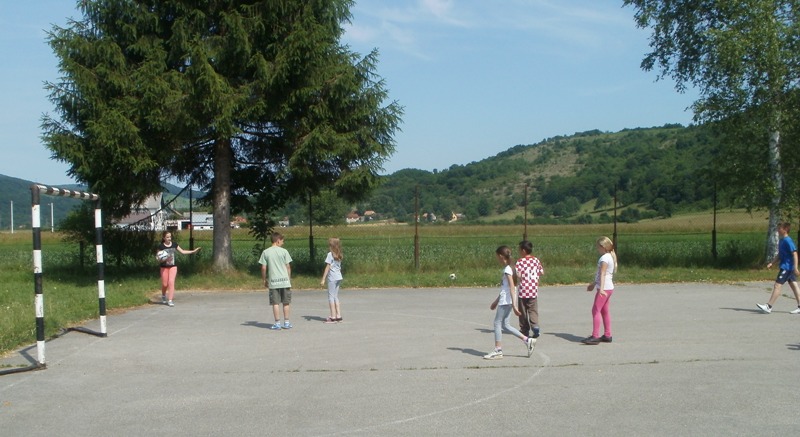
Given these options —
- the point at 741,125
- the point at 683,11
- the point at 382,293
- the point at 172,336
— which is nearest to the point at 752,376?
the point at 172,336

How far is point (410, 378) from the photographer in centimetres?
936

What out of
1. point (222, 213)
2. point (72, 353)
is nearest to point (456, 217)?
point (222, 213)

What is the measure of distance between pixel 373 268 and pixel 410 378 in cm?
1467

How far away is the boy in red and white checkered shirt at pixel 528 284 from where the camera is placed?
448 inches

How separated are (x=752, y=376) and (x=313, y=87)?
1369 centimetres

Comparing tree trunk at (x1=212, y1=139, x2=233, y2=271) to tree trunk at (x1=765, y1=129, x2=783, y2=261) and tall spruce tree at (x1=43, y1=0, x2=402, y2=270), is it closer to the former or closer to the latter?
tall spruce tree at (x1=43, y1=0, x2=402, y2=270)

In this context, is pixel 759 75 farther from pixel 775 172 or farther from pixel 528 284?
pixel 528 284

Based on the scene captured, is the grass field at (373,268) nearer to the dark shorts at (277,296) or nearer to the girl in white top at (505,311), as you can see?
the dark shorts at (277,296)

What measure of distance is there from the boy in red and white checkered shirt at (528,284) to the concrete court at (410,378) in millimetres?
453

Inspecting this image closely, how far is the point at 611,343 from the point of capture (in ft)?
38.3

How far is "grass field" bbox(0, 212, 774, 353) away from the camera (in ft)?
55.1

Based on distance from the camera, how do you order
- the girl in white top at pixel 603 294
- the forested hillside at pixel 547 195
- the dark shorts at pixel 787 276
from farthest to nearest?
the forested hillside at pixel 547 195, the dark shorts at pixel 787 276, the girl in white top at pixel 603 294

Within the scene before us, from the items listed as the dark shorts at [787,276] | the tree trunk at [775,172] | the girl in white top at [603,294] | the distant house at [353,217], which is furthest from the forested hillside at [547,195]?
the girl in white top at [603,294]

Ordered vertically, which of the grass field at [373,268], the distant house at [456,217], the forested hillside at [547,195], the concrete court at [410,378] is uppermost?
the forested hillside at [547,195]
